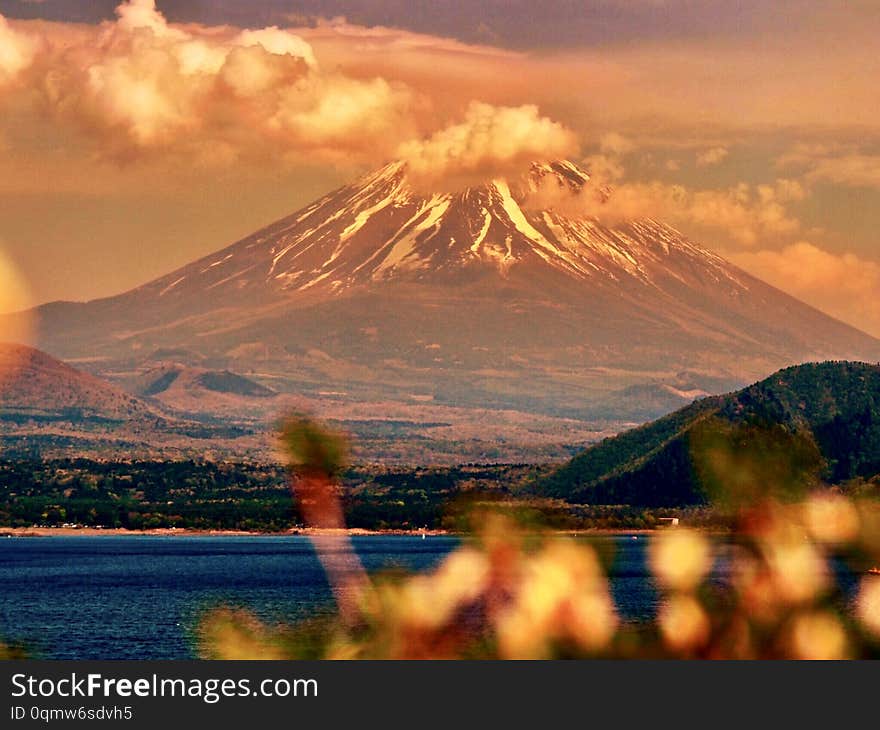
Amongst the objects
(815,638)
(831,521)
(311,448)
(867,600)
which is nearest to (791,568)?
(815,638)

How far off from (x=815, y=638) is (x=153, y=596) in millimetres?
110066

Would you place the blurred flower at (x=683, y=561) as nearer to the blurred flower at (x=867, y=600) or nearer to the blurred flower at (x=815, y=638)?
the blurred flower at (x=815, y=638)

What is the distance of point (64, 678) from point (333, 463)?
11254 mm

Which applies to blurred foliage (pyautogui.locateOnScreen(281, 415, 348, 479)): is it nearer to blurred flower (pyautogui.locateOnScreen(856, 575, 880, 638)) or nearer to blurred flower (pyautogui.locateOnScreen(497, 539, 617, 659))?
blurred flower (pyautogui.locateOnScreen(497, 539, 617, 659))

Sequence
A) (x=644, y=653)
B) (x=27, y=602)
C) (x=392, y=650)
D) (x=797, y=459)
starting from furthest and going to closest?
1. (x=27, y=602)
2. (x=797, y=459)
3. (x=644, y=653)
4. (x=392, y=650)

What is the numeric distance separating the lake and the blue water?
64 mm

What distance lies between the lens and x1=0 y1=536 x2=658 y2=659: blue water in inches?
4036

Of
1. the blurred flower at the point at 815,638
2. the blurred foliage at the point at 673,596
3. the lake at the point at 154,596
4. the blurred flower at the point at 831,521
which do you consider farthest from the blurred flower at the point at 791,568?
the lake at the point at 154,596

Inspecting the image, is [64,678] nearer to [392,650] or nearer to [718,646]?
[392,650]

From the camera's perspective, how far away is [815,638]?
3541 centimetres

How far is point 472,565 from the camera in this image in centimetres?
3806

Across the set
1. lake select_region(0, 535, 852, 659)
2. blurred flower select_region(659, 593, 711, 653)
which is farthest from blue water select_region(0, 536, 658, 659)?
blurred flower select_region(659, 593, 711, 653)

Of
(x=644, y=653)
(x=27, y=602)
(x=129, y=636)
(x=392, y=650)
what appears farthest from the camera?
(x=27, y=602)

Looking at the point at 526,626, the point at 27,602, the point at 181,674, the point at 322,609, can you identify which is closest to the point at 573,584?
the point at 526,626
